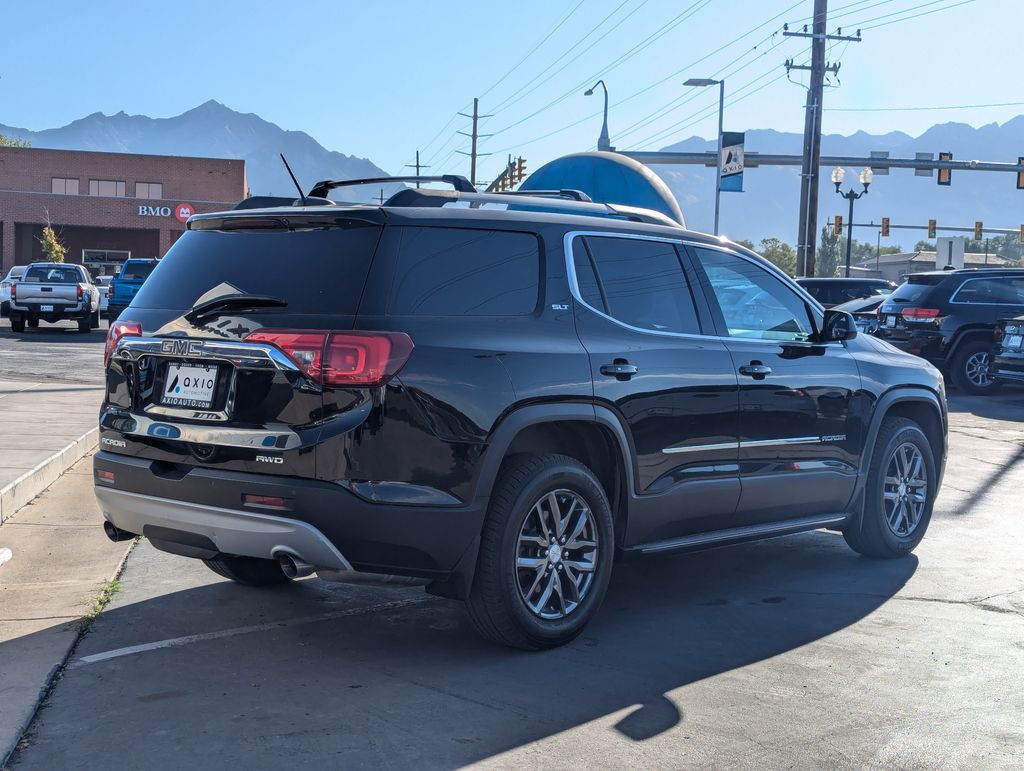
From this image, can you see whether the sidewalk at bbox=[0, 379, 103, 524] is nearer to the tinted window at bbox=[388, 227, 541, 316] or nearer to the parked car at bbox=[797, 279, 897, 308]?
the tinted window at bbox=[388, 227, 541, 316]

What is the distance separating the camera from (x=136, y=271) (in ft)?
100.0

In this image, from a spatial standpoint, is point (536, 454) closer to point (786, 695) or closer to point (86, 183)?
point (786, 695)

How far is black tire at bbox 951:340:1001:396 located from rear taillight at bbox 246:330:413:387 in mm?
15544

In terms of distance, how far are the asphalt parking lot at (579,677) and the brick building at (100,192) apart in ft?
221

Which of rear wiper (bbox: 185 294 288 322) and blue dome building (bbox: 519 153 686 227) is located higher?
blue dome building (bbox: 519 153 686 227)

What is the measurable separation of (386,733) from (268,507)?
1008 mm

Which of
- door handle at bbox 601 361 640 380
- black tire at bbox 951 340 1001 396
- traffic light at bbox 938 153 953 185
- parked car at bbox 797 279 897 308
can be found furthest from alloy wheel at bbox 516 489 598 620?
traffic light at bbox 938 153 953 185

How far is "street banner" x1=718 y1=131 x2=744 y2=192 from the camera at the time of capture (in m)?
34.2

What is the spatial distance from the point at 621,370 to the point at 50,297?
85.6ft

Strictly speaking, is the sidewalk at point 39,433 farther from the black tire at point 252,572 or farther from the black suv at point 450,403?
the black suv at point 450,403

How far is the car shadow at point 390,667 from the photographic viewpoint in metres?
4.02

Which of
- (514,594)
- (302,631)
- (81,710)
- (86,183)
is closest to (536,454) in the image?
(514,594)

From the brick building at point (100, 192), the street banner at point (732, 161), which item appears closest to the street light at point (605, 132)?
the street banner at point (732, 161)

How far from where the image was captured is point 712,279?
6090 mm
